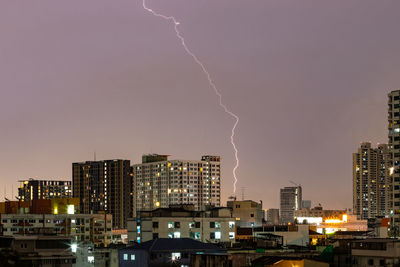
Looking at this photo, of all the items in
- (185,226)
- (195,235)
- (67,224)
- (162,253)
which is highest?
(67,224)

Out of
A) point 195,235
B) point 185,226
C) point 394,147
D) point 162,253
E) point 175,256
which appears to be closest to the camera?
point 162,253

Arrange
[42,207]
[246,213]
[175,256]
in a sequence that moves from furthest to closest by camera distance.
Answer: [246,213] → [42,207] → [175,256]

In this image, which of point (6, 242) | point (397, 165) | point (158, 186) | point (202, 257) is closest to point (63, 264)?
point (6, 242)

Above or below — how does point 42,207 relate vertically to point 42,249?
above

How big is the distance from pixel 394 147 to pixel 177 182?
98504 millimetres

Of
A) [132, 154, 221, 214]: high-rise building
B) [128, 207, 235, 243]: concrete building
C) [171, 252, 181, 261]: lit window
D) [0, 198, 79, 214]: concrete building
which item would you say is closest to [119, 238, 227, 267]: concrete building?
[171, 252, 181, 261]: lit window

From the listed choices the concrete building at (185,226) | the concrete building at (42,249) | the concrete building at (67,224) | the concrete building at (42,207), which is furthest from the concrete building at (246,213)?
the concrete building at (42,249)

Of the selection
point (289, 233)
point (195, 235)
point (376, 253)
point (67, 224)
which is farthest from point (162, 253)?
point (67, 224)

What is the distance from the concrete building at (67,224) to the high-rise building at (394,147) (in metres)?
40.8

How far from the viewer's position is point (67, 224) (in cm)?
11550

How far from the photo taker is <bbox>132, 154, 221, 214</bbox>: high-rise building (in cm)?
19025

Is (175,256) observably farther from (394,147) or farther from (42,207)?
(42,207)

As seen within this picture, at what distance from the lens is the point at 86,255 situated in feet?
243

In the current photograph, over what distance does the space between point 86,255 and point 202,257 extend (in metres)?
19.2
